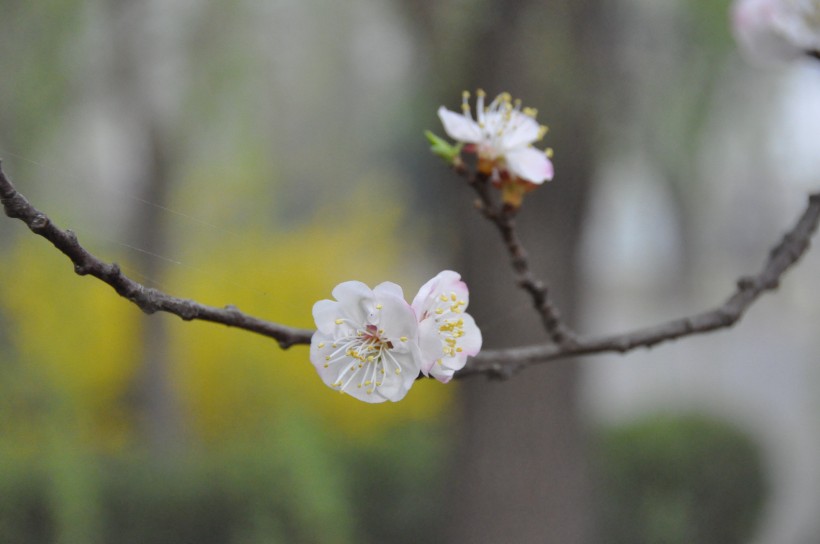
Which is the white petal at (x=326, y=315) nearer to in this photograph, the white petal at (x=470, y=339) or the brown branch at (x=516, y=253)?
the white petal at (x=470, y=339)

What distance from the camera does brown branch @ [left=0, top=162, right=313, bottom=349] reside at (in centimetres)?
63

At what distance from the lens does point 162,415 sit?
180 inches

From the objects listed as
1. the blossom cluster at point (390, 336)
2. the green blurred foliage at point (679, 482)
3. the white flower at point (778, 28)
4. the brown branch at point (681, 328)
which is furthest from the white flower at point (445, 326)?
the green blurred foliage at point (679, 482)

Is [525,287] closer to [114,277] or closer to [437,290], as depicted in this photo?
[437,290]

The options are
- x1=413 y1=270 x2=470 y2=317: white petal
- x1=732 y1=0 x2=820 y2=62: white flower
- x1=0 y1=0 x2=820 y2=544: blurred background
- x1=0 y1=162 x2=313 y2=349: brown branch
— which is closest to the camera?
x1=0 y1=162 x2=313 y2=349: brown branch

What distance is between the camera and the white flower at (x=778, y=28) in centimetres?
114

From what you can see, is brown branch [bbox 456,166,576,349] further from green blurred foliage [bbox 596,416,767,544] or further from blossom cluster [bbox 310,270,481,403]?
green blurred foliage [bbox 596,416,767,544]

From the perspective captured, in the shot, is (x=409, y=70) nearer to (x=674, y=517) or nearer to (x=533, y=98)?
(x=533, y=98)

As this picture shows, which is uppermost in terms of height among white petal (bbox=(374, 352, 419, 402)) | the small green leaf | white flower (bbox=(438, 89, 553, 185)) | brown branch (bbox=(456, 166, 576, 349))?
white flower (bbox=(438, 89, 553, 185))

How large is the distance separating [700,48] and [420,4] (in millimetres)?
1452

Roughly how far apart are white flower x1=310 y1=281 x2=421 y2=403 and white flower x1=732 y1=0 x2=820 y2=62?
750 millimetres

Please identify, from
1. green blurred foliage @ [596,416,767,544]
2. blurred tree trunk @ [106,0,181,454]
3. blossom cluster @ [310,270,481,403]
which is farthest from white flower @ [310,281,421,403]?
blurred tree trunk @ [106,0,181,454]

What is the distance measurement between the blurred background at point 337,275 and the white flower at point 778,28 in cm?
82

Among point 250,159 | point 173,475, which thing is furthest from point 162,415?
point 250,159
